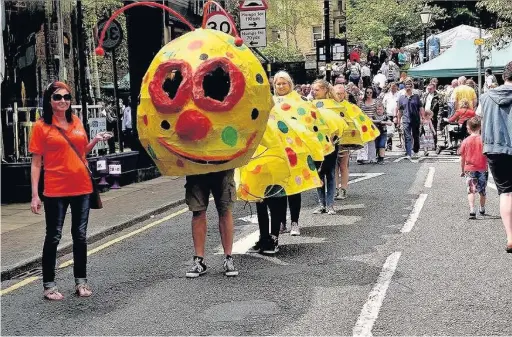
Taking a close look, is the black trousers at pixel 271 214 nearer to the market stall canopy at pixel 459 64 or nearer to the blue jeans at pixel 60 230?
the blue jeans at pixel 60 230

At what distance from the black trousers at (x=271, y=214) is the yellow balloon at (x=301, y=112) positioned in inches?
38.9

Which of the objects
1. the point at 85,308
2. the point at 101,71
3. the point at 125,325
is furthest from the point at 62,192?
the point at 101,71

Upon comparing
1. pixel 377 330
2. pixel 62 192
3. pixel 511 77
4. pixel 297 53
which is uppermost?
pixel 297 53

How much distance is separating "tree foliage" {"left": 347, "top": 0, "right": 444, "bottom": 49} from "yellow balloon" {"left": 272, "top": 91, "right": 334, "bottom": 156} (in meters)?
38.2

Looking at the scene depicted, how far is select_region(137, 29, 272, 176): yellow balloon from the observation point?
24.1ft

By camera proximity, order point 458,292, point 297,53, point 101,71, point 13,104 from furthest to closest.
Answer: point 297,53 < point 101,71 < point 13,104 < point 458,292

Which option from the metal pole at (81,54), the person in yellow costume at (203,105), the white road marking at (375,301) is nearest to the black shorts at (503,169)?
the white road marking at (375,301)

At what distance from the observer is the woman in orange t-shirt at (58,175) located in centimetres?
727

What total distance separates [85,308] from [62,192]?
41.5 inches

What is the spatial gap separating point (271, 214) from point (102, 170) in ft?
24.2

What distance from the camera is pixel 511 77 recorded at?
773 cm

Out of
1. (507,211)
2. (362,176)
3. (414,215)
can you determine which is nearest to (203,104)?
(507,211)

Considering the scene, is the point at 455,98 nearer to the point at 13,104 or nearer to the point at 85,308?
the point at 13,104

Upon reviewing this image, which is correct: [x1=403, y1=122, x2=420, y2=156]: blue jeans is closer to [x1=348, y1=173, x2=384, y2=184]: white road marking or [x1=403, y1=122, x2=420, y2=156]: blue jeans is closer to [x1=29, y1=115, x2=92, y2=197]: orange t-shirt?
[x1=348, y1=173, x2=384, y2=184]: white road marking
